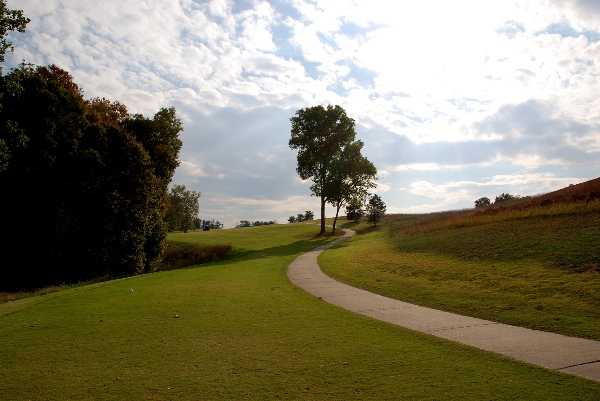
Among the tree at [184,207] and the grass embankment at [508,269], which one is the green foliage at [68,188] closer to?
the grass embankment at [508,269]

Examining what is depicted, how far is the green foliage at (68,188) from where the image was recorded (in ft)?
87.7

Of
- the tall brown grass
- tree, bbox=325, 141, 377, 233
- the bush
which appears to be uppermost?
tree, bbox=325, 141, 377, 233

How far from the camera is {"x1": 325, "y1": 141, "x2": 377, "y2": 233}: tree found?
55.6m

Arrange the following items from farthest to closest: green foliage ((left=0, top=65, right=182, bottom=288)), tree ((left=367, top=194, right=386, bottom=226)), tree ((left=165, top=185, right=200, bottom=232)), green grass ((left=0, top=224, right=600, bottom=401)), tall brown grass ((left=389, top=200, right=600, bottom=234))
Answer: tree ((left=165, top=185, right=200, bottom=232)) → tree ((left=367, top=194, right=386, bottom=226)) → green foliage ((left=0, top=65, right=182, bottom=288)) → tall brown grass ((left=389, top=200, right=600, bottom=234)) → green grass ((left=0, top=224, right=600, bottom=401))

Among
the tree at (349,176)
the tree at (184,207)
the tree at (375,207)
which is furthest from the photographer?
the tree at (184,207)

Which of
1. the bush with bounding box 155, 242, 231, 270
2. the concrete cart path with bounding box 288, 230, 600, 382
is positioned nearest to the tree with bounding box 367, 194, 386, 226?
the bush with bounding box 155, 242, 231, 270

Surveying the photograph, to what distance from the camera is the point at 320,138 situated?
5728 cm

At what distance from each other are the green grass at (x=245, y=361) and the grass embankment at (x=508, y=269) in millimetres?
3621

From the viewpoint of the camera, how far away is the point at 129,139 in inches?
1206

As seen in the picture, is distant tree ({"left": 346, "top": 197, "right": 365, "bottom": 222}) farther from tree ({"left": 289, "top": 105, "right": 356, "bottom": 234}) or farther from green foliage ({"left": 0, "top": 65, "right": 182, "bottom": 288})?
green foliage ({"left": 0, "top": 65, "right": 182, "bottom": 288})

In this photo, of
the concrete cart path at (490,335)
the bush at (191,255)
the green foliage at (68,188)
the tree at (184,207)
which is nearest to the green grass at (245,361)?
the concrete cart path at (490,335)

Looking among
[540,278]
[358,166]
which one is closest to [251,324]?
[540,278]

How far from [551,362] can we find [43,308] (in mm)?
12838

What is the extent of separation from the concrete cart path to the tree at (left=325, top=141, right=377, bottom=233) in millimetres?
42103
